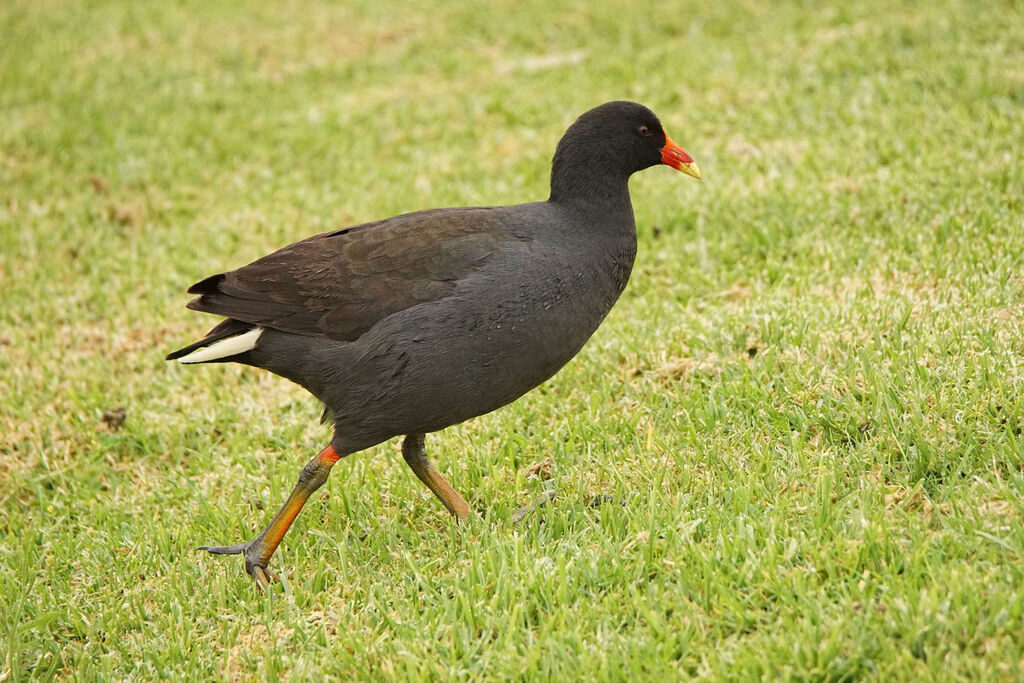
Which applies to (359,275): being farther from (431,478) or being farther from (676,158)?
(676,158)

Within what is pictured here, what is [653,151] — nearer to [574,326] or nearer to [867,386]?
[574,326]

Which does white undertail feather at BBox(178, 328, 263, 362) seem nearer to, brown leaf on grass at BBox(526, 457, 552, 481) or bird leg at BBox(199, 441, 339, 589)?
bird leg at BBox(199, 441, 339, 589)

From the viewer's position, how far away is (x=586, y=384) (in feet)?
16.8

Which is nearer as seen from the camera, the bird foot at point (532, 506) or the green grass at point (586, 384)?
the green grass at point (586, 384)

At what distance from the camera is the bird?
372 centimetres

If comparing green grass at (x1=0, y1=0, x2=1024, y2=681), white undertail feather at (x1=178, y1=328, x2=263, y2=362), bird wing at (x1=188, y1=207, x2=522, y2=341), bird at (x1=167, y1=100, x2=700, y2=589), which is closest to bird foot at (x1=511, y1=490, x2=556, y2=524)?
green grass at (x1=0, y1=0, x2=1024, y2=681)

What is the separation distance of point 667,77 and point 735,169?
1.92 metres

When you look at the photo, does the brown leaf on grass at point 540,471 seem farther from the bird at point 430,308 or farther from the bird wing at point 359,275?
the bird wing at point 359,275

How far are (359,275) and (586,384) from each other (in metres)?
1.62

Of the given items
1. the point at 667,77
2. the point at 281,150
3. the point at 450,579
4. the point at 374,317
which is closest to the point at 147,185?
the point at 281,150

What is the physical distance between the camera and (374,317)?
12.6 ft

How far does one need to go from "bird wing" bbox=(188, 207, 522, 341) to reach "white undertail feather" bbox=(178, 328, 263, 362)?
0.06 meters

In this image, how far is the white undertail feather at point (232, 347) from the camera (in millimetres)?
3999

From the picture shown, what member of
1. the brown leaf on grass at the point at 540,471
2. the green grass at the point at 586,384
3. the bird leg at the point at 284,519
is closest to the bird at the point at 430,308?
the bird leg at the point at 284,519
